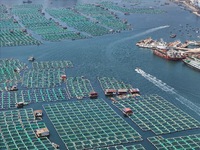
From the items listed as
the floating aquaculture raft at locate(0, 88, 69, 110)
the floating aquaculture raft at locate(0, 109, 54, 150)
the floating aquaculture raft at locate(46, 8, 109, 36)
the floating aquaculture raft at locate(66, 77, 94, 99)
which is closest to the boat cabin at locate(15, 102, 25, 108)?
the floating aquaculture raft at locate(0, 88, 69, 110)

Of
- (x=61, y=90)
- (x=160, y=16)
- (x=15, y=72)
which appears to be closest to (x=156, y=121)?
(x=61, y=90)

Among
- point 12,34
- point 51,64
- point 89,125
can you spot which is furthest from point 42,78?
point 12,34

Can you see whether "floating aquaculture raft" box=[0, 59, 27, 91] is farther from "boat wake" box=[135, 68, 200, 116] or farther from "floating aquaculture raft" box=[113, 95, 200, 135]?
"boat wake" box=[135, 68, 200, 116]

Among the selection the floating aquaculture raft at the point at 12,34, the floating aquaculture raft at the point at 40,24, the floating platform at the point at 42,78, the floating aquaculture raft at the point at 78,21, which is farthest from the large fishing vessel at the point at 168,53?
the floating aquaculture raft at the point at 12,34

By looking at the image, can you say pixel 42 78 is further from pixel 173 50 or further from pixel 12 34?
pixel 12 34

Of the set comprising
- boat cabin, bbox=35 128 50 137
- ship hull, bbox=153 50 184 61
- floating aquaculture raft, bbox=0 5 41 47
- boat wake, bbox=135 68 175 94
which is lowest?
floating aquaculture raft, bbox=0 5 41 47
